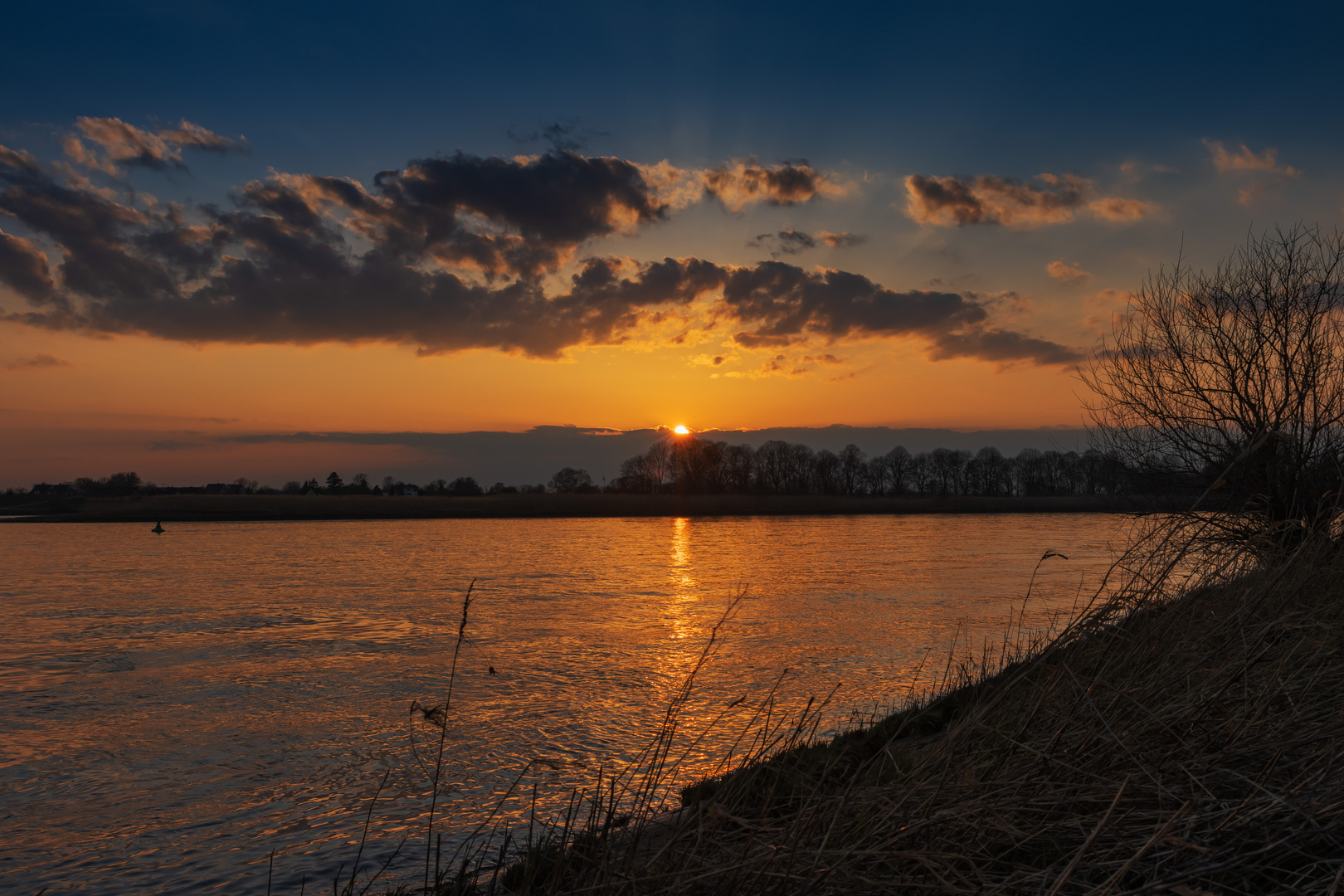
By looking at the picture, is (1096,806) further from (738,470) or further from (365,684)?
(738,470)

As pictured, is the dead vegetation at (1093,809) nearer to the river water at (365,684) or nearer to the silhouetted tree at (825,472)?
the river water at (365,684)

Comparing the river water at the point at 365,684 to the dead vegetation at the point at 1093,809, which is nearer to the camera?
the dead vegetation at the point at 1093,809

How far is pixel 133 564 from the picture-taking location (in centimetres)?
3003

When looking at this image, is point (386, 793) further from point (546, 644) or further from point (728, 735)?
point (546, 644)

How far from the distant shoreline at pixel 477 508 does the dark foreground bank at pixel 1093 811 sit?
74.9 meters

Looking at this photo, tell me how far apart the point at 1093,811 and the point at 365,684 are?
10.2m

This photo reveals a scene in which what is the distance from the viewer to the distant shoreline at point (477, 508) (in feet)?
237

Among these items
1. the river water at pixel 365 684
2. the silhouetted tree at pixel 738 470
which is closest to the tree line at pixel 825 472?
the silhouetted tree at pixel 738 470

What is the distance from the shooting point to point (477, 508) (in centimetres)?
8006

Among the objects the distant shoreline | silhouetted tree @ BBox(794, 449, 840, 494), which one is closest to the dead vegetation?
the distant shoreline

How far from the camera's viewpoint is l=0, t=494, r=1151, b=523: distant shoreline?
72312 mm

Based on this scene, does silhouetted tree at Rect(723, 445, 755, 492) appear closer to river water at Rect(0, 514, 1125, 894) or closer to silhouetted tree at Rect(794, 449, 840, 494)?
silhouetted tree at Rect(794, 449, 840, 494)

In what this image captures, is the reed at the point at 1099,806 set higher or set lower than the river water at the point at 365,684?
higher

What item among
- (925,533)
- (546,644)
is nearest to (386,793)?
(546,644)
